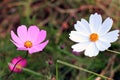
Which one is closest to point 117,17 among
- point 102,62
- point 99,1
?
point 99,1

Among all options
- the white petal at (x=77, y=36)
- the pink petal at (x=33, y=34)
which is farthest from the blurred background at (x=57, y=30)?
the white petal at (x=77, y=36)

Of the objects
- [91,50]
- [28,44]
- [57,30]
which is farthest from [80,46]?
[57,30]

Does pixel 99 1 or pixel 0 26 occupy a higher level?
pixel 99 1

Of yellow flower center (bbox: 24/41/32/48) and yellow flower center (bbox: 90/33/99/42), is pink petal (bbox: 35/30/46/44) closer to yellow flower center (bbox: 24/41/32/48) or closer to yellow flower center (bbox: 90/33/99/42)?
yellow flower center (bbox: 24/41/32/48)

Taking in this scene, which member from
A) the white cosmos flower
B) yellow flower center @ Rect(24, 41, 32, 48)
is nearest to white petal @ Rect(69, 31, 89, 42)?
the white cosmos flower

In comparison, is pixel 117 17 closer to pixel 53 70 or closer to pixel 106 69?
pixel 106 69

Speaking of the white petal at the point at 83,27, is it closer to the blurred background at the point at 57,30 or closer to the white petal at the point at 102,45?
the white petal at the point at 102,45
